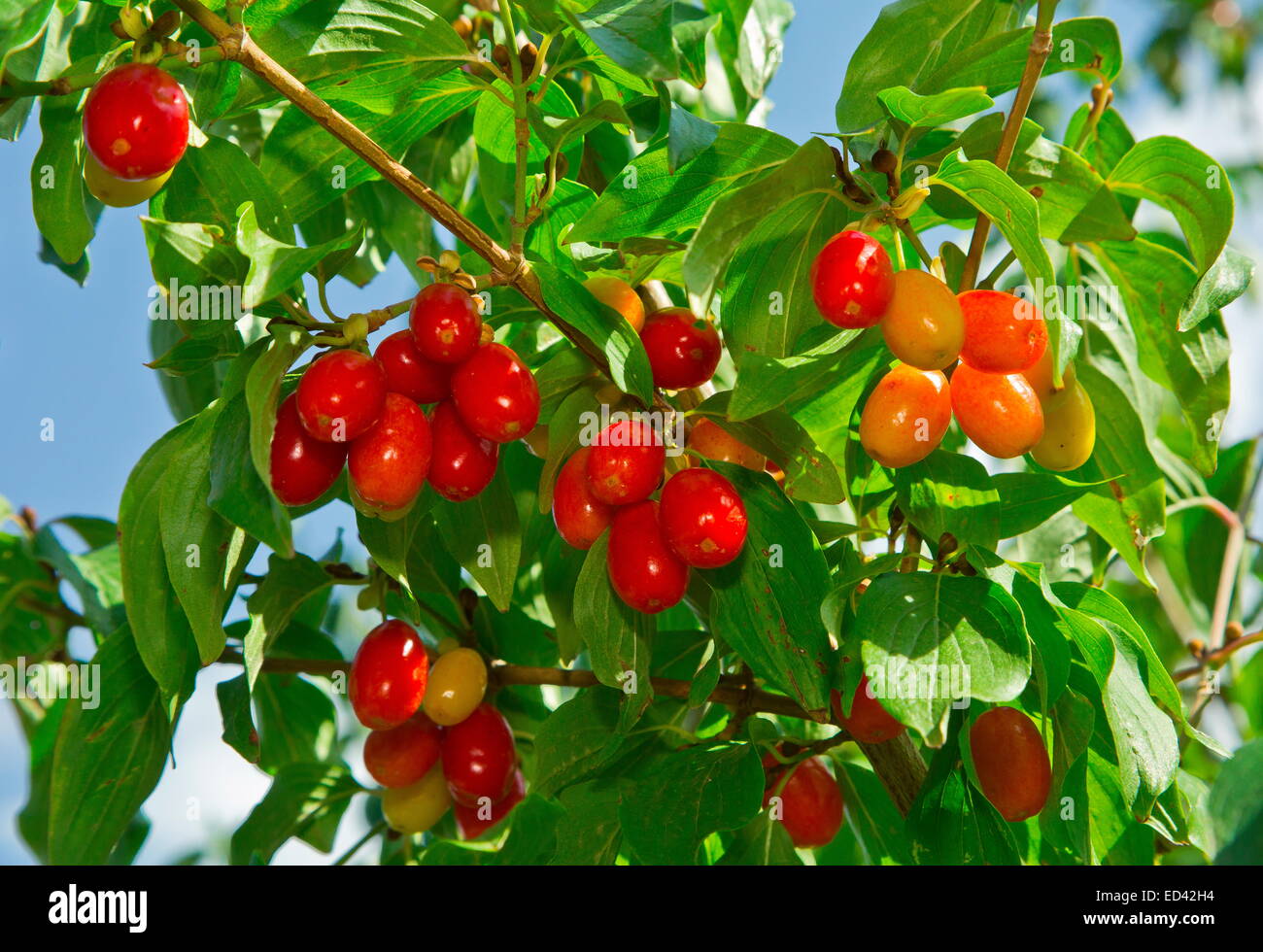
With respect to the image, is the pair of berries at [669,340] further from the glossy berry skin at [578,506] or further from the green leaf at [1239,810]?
the green leaf at [1239,810]

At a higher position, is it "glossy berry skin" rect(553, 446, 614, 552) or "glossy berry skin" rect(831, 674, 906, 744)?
"glossy berry skin" rect(553, 446, 614, 552)

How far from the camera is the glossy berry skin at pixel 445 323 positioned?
1411 mm

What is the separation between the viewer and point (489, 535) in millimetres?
1727

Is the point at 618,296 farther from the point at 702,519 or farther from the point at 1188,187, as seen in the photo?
the point at 1188,187

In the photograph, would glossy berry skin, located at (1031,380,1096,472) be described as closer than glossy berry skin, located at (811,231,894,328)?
No

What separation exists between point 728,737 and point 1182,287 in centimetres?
99

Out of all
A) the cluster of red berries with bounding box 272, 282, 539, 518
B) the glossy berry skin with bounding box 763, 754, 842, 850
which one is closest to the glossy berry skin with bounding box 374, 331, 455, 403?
the cluster of red berries with bounding box 272, 282, 539, 518

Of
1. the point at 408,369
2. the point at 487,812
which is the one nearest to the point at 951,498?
the point at 408,369

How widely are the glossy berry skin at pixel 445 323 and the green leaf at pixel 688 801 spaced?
693 millimetres

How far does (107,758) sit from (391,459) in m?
0.83

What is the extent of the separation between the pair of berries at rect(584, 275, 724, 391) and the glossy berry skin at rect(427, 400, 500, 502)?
274 millimetres

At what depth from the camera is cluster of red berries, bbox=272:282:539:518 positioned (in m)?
1.36

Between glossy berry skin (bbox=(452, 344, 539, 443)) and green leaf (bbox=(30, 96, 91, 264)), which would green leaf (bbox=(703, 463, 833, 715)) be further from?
green leaf (bbox=(30, 96, 91, 264))
